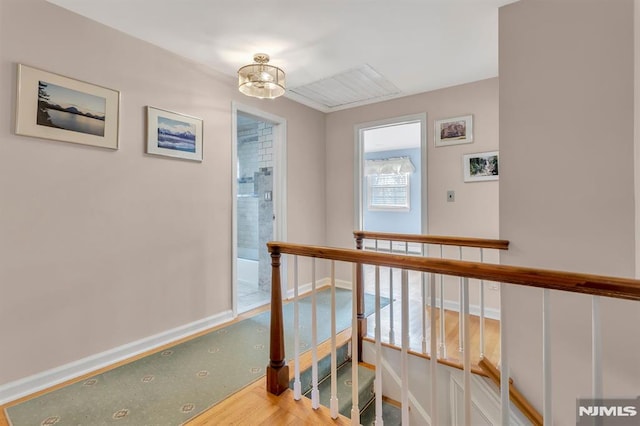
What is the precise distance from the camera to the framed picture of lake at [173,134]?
2336 millimetres

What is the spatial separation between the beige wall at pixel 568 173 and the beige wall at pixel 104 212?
236cm

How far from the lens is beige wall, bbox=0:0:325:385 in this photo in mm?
1750

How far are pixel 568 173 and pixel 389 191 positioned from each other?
5182mm

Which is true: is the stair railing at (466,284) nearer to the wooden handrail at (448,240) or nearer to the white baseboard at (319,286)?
the wooden handrail at (448,240)

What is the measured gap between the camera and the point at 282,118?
3.45 m

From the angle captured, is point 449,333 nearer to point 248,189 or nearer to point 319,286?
point 319,286

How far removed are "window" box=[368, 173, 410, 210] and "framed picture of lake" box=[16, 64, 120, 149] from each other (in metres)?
5.58

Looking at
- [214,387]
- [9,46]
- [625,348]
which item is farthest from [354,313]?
[9,46]

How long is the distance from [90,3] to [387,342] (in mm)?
3099

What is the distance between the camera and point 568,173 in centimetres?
171

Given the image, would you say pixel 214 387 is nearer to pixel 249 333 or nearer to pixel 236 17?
pixel 249 333

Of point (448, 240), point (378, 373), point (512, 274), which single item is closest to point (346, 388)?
point (378, 373)

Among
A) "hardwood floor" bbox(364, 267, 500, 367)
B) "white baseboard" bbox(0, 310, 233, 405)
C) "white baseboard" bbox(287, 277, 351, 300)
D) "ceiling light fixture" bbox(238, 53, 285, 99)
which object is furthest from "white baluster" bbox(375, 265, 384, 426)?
"white baseboard" bbox(287, 277, 351, 300)

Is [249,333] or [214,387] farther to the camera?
[249,333]
